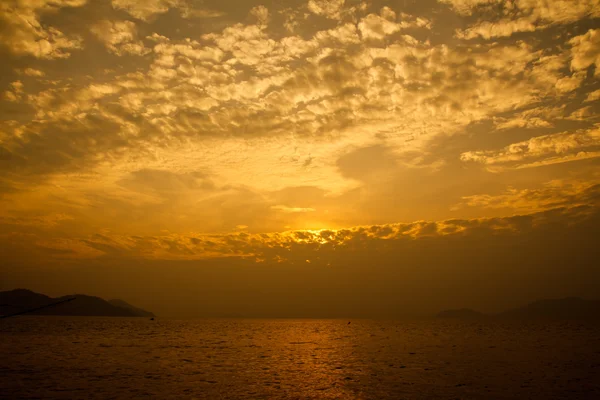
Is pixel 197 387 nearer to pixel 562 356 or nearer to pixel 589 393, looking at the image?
pixel 589 393

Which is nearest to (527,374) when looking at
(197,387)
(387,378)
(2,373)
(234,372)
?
(387,378)

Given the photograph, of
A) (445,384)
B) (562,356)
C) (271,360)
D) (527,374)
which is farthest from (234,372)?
(562,356)

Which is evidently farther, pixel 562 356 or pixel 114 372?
pixel 562 356

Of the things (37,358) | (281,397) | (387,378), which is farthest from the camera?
(37,358)

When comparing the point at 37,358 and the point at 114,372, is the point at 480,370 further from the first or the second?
the point at 37,358

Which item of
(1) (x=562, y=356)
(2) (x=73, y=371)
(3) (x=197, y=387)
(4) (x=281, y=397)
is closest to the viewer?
(4) (x=281, y=397)

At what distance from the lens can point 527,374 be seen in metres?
44.0

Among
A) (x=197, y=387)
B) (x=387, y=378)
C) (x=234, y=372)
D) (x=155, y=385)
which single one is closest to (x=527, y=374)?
(x=387, y=378)

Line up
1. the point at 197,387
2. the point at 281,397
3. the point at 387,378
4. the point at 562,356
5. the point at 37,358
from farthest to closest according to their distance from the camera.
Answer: the point at 562,356, the point at 37,358, the point at 387,378, the point at 197,387, the point at 281,397

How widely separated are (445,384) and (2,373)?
47050 mm

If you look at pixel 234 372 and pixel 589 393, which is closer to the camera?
pixel 589 393

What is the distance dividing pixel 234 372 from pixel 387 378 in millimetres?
17683

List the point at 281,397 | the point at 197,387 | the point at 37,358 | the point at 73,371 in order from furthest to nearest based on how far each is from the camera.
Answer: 1. the point at 37,358
2. the point at 73,371
3. the point at 197,387
4. the point at 281,397

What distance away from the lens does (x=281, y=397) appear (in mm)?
32406
